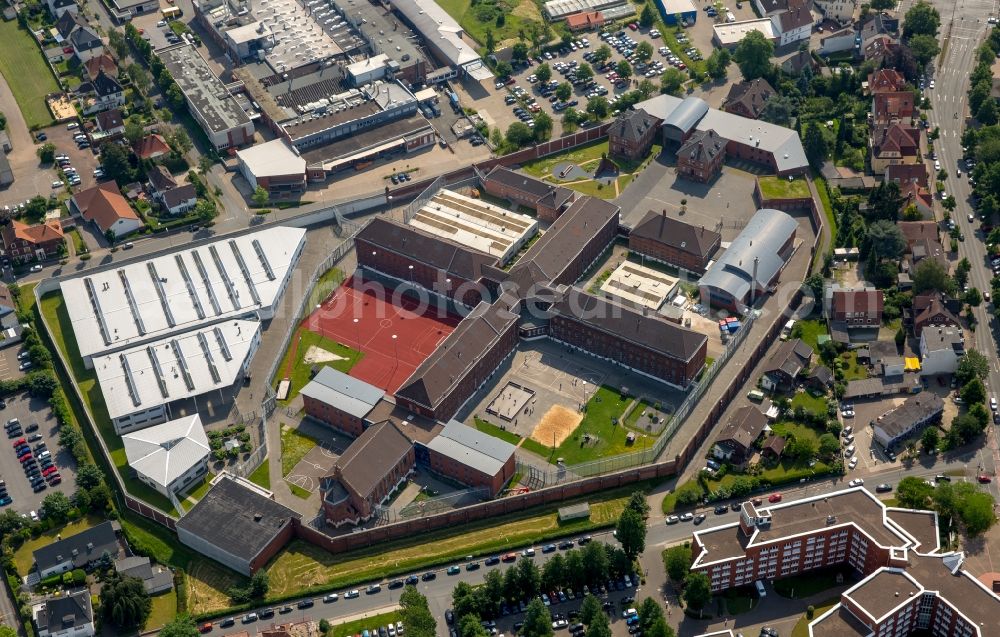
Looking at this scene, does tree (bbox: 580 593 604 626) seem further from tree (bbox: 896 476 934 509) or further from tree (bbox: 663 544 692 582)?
tree (bbox: 896 476 934 509)

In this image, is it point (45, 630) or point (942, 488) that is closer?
point (45, 630)

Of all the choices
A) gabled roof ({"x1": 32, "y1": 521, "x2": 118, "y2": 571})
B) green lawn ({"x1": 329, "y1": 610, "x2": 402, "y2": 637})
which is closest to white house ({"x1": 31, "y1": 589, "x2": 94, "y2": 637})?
gabled roof ({"x1": 32, "y1": 521, "x2": 118, "y2": 571})

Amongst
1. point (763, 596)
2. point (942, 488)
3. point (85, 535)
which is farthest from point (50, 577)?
point (942, 488)

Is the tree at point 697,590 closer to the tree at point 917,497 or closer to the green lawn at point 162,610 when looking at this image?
the tree at point 917,497

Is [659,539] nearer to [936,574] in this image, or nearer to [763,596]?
[763,596]

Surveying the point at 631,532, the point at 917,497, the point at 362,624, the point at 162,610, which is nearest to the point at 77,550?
the point at 162,610
